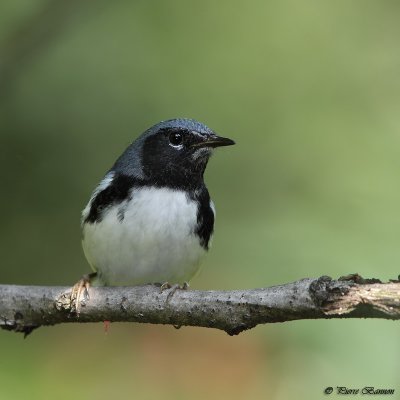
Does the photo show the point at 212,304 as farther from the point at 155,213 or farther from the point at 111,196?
the point at 111,196

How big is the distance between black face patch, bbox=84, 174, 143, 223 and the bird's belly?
0.16ft

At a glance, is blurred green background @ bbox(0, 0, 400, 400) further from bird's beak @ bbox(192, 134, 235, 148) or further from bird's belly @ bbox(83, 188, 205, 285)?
bird's beak @ bbox(192, 134, 235, 148)

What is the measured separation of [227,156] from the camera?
6895mm

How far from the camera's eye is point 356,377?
185 inches

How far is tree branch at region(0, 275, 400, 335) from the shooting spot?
3090 millimetres

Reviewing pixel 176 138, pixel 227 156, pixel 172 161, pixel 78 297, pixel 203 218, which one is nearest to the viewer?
pixel 78 297

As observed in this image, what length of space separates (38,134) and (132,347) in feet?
7.30

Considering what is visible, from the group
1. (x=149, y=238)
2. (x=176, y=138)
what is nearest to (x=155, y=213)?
(x=149, y=238)

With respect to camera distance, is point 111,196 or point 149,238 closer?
point 149,238

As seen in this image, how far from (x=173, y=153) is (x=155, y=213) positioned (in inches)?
25.7

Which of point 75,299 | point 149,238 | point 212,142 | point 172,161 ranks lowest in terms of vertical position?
point 75,299

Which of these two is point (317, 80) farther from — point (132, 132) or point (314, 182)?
point (132, 132)

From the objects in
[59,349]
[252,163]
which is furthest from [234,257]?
[59,349]

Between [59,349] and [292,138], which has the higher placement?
[292,138]
